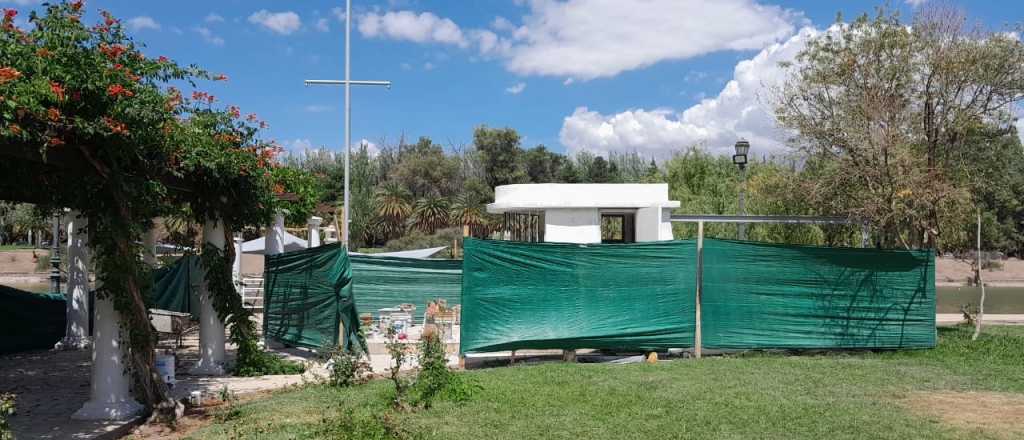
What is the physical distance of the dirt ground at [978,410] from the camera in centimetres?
636

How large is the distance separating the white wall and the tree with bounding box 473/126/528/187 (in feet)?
129

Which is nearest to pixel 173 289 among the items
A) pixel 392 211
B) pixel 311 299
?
pixel 311 299

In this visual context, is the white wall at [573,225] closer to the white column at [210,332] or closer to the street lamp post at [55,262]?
the white column at [210,332]

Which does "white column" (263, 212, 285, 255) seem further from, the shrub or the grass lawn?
the grass lawn

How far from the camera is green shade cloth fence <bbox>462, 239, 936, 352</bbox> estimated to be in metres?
9.89

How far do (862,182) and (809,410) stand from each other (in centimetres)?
598

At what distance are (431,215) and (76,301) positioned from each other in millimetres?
36889

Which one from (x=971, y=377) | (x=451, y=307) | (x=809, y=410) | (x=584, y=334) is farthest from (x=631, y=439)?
(x=451, y=307)

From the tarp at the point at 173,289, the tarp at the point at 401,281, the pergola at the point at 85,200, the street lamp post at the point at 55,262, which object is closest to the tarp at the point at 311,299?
the tarp at the point at 401,281

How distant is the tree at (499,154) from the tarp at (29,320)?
45.2 meters

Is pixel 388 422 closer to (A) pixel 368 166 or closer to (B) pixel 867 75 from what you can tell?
(B) pixel 867 75

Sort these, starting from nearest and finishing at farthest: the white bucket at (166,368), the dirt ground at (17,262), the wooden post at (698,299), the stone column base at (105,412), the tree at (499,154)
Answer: the stone column base at (105,412) < the white bucket at (166,368) < the wooden post at (698,299) < the dirt ground at (17,262) < the tree at (499,154)

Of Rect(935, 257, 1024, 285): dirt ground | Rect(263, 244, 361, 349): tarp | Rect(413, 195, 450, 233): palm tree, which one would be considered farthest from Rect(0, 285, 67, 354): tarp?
Rect(935, 257, 1024, 285): dirt ground

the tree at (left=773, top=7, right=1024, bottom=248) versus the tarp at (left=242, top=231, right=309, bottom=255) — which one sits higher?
the tree at (left=773, top=7, right=1024, bottom=248)
